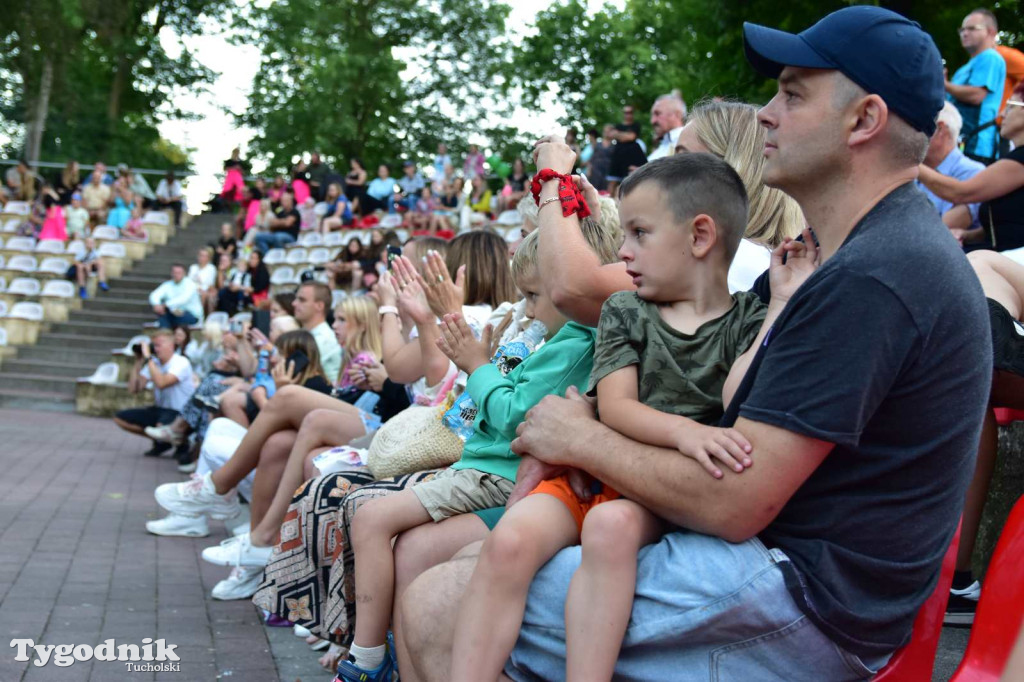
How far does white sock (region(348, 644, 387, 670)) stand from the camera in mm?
3322

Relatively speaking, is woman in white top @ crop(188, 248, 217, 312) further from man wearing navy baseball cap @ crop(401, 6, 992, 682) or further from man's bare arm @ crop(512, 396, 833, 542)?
man wearing navy baseball cap @ crop(401, 6, 992, 682)

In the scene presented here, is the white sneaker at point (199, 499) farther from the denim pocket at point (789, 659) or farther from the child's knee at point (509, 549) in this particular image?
the denim pocket at point (789, 659)

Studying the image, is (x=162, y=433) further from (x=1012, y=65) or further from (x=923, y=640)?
(x=923, y=640)

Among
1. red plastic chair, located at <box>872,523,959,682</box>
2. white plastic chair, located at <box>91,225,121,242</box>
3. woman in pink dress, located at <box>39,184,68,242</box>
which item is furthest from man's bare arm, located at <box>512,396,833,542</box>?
woman in pink dress, located at <box>39,184,68,242</box>

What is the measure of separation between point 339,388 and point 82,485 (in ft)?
12.9

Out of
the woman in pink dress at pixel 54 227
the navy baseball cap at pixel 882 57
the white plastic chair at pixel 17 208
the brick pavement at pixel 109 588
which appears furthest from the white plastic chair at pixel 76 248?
the navy baseball cap at pixel 882 57

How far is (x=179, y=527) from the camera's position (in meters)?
6.93

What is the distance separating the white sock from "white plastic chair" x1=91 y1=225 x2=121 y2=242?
23.5 m

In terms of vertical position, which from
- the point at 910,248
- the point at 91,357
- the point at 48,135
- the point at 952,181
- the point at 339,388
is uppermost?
the point at 48,135

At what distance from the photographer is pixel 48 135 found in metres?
35.3

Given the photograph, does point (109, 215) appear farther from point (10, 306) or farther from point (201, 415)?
point (201, 415)

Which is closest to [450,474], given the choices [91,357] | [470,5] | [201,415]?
[201,415]

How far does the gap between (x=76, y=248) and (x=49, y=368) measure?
16.3 feet

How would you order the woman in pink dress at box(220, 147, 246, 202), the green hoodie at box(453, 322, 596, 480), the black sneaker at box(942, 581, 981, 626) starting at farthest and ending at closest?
the woman in pink dress at box(220, 147, 246, 202)
the black sneaker at box(942, 581, 981, 626)
the green hoodie at box(453, 322, 596, 480)
